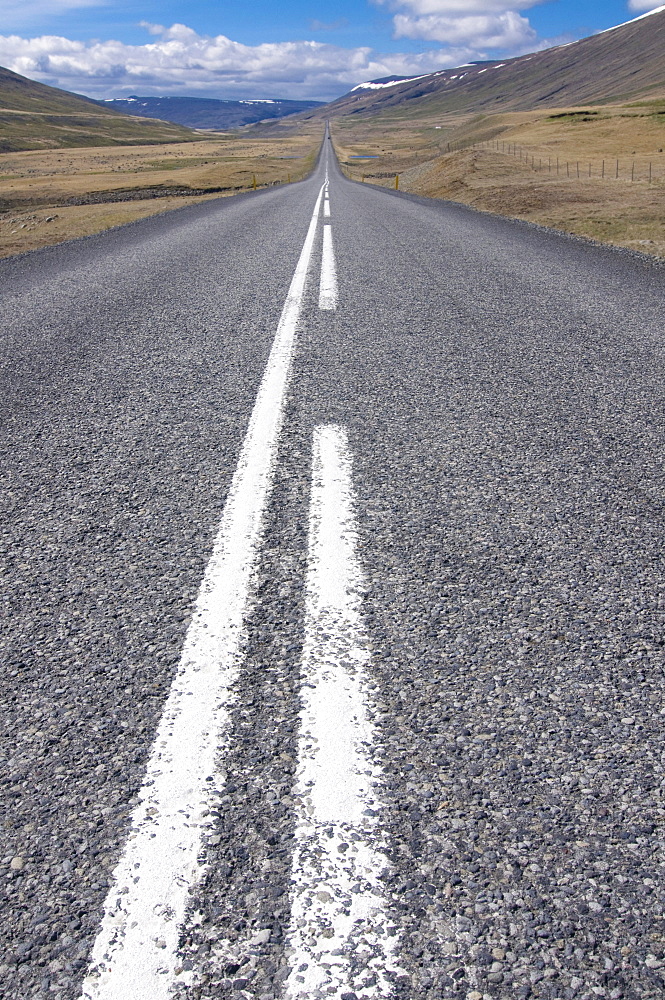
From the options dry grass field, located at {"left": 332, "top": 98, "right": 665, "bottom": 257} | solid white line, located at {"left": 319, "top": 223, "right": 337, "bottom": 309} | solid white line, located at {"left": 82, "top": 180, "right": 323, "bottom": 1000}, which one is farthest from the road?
dry grass field, located at {"left": 332, "top": 98, "right": 665, "bottom": 257}

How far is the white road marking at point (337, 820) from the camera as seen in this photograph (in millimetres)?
1265

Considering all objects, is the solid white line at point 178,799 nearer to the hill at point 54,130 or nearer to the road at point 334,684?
the road at point 334,684

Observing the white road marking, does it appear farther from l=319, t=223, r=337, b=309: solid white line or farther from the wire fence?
the wire fence

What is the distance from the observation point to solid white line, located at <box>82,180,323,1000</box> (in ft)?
4.16

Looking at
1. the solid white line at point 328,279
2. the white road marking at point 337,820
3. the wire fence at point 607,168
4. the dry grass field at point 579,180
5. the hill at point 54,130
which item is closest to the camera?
the white road marking at point 337,820

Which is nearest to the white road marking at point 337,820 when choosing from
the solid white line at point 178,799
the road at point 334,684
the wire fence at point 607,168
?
the road at point 334,684

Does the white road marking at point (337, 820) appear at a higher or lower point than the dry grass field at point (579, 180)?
lower

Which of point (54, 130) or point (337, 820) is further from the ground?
point (54, 130)

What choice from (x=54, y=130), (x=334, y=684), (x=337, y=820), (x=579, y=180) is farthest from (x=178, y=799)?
(x=54, y=130)

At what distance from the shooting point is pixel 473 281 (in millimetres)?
7562

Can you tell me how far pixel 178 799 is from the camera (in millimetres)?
1596

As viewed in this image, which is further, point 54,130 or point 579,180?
point 54,130

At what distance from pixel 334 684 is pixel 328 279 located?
6741 millimetres

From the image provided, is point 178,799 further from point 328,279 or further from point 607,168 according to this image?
point 607,168
